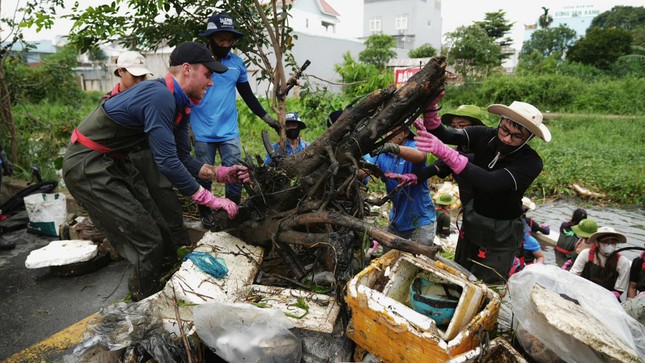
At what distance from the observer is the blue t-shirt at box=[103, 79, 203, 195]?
2748mm

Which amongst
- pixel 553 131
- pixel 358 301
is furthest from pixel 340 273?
pixel 553 131

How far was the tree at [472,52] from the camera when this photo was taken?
944 inches

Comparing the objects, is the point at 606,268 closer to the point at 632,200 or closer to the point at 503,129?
the point at 503,129

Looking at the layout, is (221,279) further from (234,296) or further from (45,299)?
(45,299)

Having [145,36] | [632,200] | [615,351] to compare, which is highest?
[145,36]

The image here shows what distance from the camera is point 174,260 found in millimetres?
3605

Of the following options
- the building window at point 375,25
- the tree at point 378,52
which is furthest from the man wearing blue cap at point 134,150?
the building window at point 375,25

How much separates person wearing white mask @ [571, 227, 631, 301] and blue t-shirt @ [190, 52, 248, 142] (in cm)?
364

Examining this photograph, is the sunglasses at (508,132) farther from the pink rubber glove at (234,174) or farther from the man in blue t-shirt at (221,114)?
the man in blue t-shirt at (221,114)

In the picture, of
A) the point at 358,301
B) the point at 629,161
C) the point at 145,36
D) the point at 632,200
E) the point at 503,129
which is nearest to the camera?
the point at 358,301

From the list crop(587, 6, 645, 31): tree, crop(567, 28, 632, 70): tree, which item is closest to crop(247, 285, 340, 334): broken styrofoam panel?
crop(567, 28, 632, 70): tree

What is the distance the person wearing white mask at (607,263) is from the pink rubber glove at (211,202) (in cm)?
321

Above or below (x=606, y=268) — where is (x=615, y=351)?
above

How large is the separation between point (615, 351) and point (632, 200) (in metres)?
7.47
